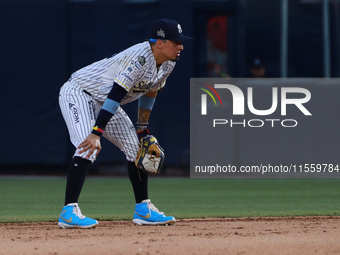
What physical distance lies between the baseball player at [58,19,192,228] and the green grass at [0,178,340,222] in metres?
0.94

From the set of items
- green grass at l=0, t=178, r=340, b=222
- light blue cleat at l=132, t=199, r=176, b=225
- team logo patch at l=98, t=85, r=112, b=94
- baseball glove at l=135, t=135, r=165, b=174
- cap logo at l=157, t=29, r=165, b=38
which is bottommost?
green grass at l=0, t=178, r=340, b=222

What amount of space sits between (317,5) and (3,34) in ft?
16.6

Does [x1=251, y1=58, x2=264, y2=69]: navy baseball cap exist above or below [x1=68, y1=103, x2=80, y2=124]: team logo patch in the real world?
above

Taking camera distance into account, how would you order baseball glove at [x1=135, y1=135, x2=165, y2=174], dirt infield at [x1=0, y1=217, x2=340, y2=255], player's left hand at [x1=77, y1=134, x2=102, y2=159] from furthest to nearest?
baseball glove at [x1=135, y1=135, x2=165, y2=174] → player's left hand at [x1=77, y1=134, x2=102, y2=159] → dirt infield at [x1=0, y1=217, x2=340, y2=255]

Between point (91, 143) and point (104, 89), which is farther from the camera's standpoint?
point (104, 89)

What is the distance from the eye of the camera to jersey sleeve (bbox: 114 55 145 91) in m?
5.83

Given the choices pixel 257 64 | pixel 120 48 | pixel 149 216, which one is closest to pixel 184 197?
pixel 149 216

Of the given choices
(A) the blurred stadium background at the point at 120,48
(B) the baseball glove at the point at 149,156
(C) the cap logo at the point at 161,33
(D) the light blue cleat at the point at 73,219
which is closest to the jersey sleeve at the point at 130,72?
(C) the cap logo at the point at 161,33

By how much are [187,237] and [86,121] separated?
1221 mm

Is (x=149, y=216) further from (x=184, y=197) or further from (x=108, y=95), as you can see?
(x=184, y=197)

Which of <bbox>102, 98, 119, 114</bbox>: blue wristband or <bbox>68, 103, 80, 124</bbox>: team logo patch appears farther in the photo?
<bbox>68, 103, 80, 124</bbox>: team logo patch

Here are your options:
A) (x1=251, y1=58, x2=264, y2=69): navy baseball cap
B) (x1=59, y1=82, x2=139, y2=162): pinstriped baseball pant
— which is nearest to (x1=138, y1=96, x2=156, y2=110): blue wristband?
(x1=59, y1=82, x2=139, y2=162): pinstriped baseball pant

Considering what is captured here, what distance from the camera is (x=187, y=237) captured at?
5637mm

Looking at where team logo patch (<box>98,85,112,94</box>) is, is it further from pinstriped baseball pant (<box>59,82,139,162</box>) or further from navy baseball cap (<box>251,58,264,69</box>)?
navy baseball cap (<box>251,58,264,69</box>)
